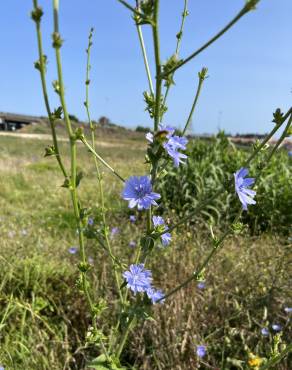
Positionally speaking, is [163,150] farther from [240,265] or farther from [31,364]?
[240,265]

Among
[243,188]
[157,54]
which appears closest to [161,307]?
[243,188]

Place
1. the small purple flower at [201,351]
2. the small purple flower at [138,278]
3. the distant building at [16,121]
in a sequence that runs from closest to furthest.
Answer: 1. the small purple flower at [138,278]
2. the small purple flower at [201,351]
3. the distant building at [16,121]

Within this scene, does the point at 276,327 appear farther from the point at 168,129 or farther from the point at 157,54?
the point at 157,54

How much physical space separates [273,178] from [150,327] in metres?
3.03

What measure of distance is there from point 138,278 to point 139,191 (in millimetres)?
339

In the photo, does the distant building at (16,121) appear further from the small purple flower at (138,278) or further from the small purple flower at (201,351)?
the small purple flower at (138,278)

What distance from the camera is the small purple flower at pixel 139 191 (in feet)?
3.43

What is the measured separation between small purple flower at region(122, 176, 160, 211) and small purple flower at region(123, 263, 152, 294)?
10.4 inches

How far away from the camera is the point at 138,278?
4.19 feet

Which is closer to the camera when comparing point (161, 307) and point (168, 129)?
point (168, 129)

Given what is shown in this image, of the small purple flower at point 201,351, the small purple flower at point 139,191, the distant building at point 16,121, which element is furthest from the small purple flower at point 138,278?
the distant building at point 16,121

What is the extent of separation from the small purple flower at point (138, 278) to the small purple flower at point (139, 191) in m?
0.27

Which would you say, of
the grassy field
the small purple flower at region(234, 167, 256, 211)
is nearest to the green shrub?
the grassy field

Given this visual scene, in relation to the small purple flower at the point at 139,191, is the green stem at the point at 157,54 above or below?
above
